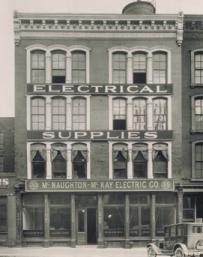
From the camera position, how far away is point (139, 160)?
3178 cm

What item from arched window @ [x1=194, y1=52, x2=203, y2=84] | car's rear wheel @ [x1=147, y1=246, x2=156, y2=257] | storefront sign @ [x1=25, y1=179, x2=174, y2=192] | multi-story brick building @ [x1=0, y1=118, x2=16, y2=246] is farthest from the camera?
arched window @ [x1=194, y1=52, x2=203, y2=84]

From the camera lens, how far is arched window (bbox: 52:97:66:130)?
3164 centimetres

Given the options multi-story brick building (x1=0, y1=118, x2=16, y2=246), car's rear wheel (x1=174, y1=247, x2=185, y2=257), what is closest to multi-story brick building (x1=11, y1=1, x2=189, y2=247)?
multi-story brick building (x1=0, y1=118, x2=16, y2=246)

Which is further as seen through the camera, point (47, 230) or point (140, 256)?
point (47, 230)

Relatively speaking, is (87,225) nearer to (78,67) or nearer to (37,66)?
(78,67)

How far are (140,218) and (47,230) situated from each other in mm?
5360

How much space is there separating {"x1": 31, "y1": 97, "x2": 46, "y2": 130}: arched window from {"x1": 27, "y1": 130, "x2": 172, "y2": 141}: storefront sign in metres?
0.48

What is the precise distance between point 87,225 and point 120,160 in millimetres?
4200

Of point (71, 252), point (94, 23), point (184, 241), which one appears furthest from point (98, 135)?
point (184, 241)

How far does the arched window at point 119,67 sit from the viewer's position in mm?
32031

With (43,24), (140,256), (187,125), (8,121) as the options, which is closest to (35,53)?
(43,24)

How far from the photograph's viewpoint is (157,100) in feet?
105

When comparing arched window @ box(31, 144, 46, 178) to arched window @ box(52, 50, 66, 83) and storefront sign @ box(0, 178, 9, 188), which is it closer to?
storefront sign @ box(0, 178, 9, 188)

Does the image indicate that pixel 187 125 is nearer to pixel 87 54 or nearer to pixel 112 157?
pixel 112 157
